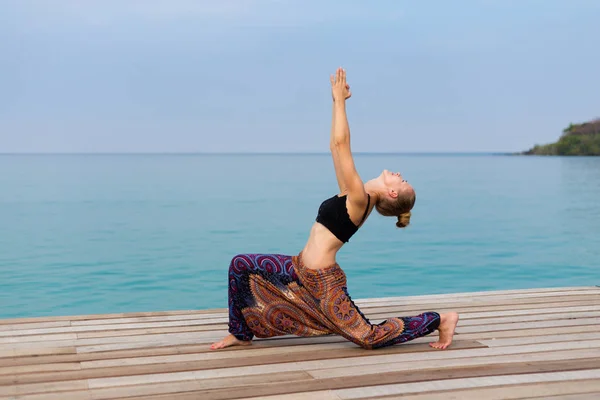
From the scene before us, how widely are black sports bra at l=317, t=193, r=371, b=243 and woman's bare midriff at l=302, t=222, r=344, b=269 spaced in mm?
30

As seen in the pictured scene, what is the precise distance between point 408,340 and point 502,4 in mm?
45219

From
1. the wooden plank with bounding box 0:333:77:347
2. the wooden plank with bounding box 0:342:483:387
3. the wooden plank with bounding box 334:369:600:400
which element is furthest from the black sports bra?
the wooden plank with bounding box 0:333:77:347

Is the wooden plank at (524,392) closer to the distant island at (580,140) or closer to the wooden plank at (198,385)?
the wooden plank at (198,385)

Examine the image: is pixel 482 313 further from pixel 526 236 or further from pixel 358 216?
pixel 526 236

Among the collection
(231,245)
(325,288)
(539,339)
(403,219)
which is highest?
(403,219)

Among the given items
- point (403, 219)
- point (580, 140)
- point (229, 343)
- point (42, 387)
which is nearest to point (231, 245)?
point (229, 343)

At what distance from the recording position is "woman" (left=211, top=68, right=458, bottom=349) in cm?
367

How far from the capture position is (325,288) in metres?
3.74

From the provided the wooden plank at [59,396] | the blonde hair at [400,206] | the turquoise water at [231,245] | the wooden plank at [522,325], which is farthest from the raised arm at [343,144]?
the turquoise water at [231,245]

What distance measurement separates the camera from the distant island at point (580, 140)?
166 ft

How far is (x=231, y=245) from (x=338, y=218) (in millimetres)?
10079

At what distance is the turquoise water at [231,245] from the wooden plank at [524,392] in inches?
254

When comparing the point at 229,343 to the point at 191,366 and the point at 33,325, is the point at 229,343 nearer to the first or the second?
the point at 191,366

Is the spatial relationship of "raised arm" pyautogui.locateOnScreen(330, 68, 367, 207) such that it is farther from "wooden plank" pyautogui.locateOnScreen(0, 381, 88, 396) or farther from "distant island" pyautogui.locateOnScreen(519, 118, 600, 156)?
"distant island" pyautogui.locateOnScreen(519, 118, 600, 156)
